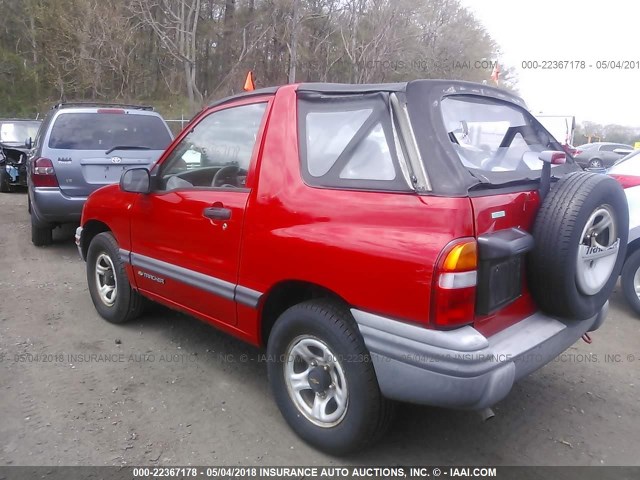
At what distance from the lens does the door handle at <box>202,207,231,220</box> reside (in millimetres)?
3096

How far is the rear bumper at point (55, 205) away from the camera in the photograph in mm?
6270

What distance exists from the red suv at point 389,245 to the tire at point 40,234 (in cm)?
461

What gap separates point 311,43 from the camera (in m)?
27.1

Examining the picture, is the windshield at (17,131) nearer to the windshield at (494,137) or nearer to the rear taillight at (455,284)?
the windshield at (494,137)

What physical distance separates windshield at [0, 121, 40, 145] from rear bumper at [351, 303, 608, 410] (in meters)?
14.2

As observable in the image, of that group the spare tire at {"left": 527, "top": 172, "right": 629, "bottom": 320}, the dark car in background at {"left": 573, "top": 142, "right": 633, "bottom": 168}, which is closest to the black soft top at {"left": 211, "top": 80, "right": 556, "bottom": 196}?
the spare tire at {"left": 527, "top": 172, "right": 629, "bottom": 320}

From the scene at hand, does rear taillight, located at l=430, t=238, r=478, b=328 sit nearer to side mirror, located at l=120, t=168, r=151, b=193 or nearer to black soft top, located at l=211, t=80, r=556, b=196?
black soft top, located at l=211, t=80, r=556, b=196

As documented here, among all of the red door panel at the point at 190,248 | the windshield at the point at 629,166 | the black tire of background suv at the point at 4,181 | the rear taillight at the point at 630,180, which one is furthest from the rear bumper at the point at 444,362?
the black tire of background suv at the point at 4,181

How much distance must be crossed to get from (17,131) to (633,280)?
14697mm

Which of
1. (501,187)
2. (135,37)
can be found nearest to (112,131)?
(501,187)

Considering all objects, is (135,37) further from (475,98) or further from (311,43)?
(475,98)

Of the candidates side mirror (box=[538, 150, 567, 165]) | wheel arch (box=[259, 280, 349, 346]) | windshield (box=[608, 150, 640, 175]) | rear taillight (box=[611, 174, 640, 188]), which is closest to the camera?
side mirror (box=[538, 150, 567, 165])

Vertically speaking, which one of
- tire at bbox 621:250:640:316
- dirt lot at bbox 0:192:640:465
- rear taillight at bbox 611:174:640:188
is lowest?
dirt lot at bbox 0:192:640:465

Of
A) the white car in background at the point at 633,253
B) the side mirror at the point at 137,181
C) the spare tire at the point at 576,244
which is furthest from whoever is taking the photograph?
the white car in background at the point at 633,253
